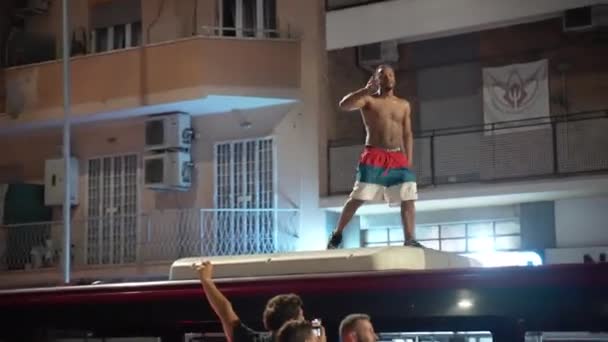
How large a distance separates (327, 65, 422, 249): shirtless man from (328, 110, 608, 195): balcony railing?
10082 mm

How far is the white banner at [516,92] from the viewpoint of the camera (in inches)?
730

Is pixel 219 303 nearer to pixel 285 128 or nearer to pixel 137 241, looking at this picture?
pixel 285 128

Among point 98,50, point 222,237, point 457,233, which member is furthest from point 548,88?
point 98,50

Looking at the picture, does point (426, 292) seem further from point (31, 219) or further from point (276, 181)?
point (31, 219)

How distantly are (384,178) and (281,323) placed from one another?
2545 mm

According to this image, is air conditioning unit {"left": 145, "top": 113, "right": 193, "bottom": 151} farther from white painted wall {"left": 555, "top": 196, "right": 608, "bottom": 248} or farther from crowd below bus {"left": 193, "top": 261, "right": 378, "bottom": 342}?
crowd below bus {"left": 193, "top": 261, "right": 378, "bottom": 342}

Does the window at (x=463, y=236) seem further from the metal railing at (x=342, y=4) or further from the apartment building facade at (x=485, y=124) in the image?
the metal railing at (x=342, y=4)

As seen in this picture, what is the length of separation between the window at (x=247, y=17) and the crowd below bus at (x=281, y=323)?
586 inches

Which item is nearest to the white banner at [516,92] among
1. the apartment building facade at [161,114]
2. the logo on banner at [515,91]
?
the logo on banner at [515,91]

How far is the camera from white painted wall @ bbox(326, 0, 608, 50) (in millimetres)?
17578

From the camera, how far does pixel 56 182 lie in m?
22.3

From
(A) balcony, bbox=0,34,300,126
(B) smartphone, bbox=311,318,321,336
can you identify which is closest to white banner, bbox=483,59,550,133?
(A) balcony, bbox=0,34,300,126

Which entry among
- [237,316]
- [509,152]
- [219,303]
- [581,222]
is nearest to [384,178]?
[237,316]

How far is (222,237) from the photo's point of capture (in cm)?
2031
